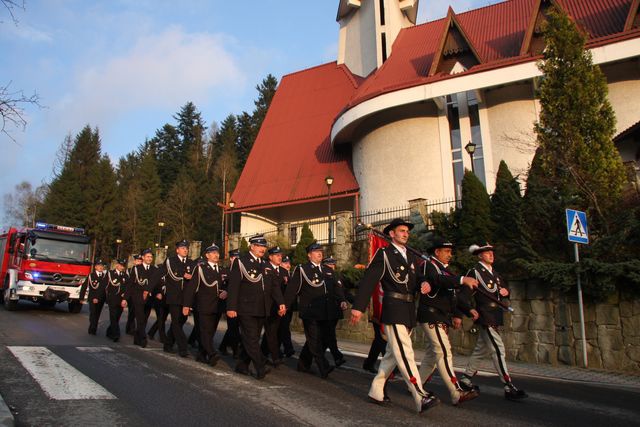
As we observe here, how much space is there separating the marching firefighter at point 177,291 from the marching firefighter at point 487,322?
17.6 ft

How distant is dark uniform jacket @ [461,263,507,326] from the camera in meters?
6.26

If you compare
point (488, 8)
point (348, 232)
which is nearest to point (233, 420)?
point (348, 232)

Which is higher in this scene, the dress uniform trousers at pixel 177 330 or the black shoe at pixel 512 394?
the dress uniform trousers at pixel 177 330

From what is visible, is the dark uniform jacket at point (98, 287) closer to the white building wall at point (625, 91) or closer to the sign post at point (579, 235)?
the sign post at point (579, 235)

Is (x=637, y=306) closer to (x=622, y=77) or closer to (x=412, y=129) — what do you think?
(x=622, y=77)

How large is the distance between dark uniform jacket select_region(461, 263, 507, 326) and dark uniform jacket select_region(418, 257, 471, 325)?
22cm

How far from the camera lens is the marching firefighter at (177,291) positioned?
30.0 feet

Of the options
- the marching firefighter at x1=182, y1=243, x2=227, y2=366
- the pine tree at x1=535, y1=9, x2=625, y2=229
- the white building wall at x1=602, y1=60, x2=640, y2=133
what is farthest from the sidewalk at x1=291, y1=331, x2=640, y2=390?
the white building wall at x1=602, y1=60, x2=640, y2=133

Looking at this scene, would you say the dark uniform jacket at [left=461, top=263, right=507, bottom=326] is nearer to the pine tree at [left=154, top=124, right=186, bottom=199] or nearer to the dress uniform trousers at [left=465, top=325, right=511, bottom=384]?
the dress uniform trousers at [left=465, top=325, right=511, bottom=384]

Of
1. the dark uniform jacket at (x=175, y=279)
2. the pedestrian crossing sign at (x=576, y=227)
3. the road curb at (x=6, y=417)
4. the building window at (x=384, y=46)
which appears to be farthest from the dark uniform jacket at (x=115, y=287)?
the building window at (x=384, y=46)

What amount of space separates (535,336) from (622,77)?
12726 mm

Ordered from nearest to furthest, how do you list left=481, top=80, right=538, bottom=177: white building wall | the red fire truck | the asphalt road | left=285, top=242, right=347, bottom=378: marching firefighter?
the asphalt road
left=285, top=242, right=347, bottom=378: marching firefighter
the red fire truck
left=481, top=80, right=538, bottom=177: white building wall

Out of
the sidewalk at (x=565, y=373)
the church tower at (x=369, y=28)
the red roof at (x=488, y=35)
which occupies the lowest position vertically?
the sidewalk at (x=565, y=373)

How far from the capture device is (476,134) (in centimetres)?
2061
